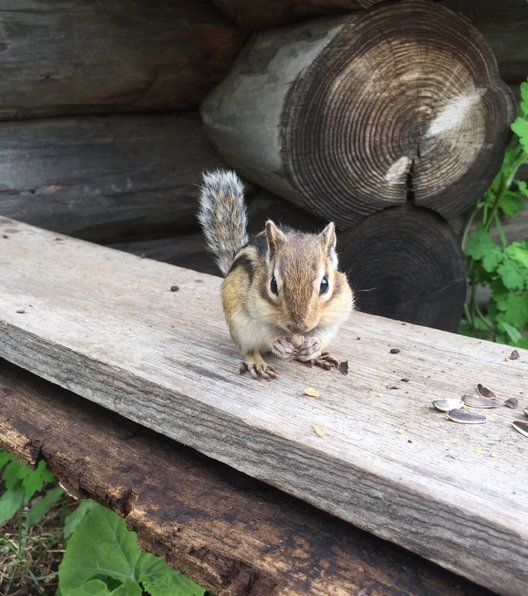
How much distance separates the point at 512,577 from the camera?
110 centimetres

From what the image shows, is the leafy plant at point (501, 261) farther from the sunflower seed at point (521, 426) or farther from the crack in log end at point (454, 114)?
the sunflower seed at point (521, 426)

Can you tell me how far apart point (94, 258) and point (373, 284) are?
105 centimetres

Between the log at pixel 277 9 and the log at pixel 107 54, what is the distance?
17cm

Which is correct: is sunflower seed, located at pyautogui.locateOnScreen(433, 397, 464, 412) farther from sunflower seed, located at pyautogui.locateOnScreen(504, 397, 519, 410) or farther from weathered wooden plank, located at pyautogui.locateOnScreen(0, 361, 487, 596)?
weathered wooden plank, located at pyautogui.locateOnScreen(0, 361, 487, 596)

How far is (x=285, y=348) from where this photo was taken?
180cm

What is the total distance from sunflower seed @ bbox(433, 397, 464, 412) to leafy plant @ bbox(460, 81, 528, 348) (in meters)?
1.49

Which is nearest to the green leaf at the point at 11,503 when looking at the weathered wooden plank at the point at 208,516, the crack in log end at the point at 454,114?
the weathered wooden plank at the point at 208,516

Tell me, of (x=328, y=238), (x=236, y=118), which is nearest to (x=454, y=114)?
(x=236, y=118)

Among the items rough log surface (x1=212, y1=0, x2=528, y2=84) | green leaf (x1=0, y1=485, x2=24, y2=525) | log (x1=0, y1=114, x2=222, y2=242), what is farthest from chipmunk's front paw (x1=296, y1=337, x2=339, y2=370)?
log (x1=0, y1=114, x2=222, y2=242)

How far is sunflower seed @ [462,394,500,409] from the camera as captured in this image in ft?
5.19

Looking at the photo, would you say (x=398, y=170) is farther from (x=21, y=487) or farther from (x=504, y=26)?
(x=21, y=487)

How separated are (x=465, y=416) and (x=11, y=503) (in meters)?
1.28

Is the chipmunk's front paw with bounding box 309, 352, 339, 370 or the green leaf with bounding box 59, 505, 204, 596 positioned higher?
the chipmunk's front paw with bounding box 309, 352, 339, 370

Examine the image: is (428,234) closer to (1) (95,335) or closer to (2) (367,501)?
(1) (95,335)
